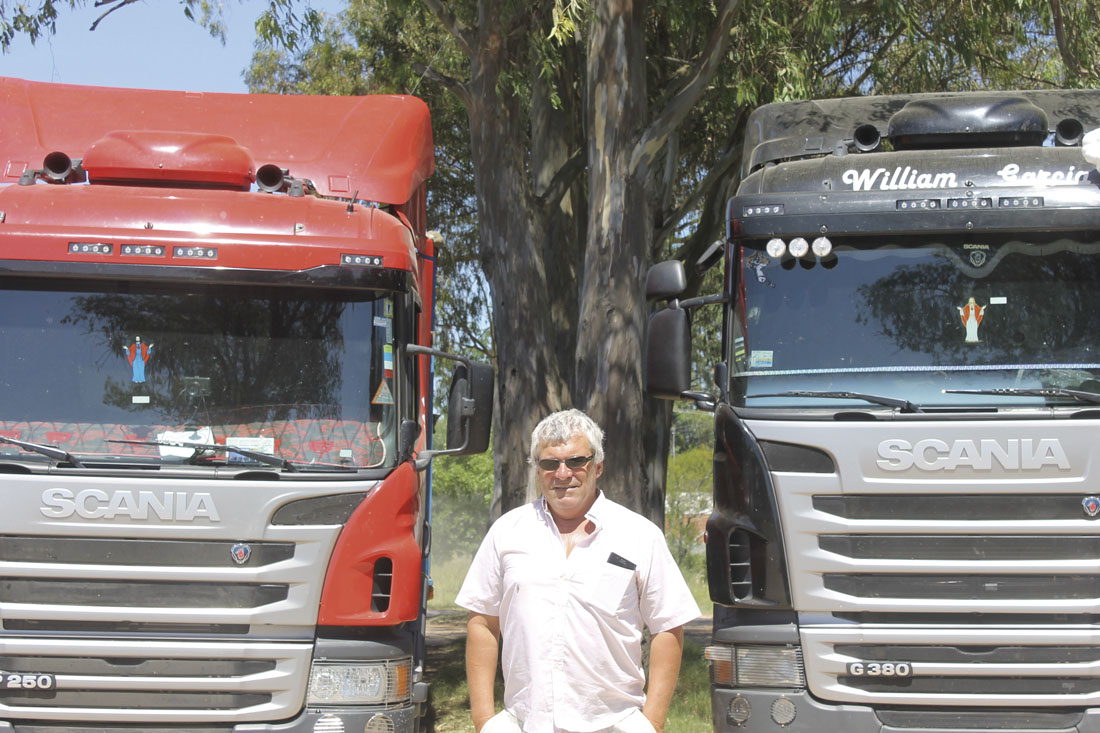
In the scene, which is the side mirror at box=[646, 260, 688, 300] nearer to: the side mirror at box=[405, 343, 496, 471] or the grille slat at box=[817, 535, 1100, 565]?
the side mirror at box=[405, 343, 496, 471]

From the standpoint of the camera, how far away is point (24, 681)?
18.0ft

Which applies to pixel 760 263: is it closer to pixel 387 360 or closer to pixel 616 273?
Result: pixel 387 360

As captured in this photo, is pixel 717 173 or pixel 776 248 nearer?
pixel 776 248

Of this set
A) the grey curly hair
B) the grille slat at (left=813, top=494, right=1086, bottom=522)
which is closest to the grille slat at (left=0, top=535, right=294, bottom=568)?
the grey curly hair

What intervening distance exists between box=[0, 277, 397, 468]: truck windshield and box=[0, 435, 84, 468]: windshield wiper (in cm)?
4

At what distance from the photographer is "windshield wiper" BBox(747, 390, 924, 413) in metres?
5.69

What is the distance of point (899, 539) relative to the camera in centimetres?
564

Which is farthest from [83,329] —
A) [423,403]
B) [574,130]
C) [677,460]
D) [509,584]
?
[677,460]

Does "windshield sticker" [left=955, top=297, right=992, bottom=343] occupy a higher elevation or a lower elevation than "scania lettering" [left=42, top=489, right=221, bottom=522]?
higher

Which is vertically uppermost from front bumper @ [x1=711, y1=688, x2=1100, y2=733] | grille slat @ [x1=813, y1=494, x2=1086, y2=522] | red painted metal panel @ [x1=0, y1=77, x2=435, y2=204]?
red painted metal panel @ [x1=0, y1=77, x2=435, y2=204]

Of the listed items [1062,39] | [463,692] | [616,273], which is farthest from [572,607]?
[1062,39]

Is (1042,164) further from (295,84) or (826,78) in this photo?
(295,84)

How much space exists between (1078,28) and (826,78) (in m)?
3.66

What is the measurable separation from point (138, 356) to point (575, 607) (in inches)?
106
